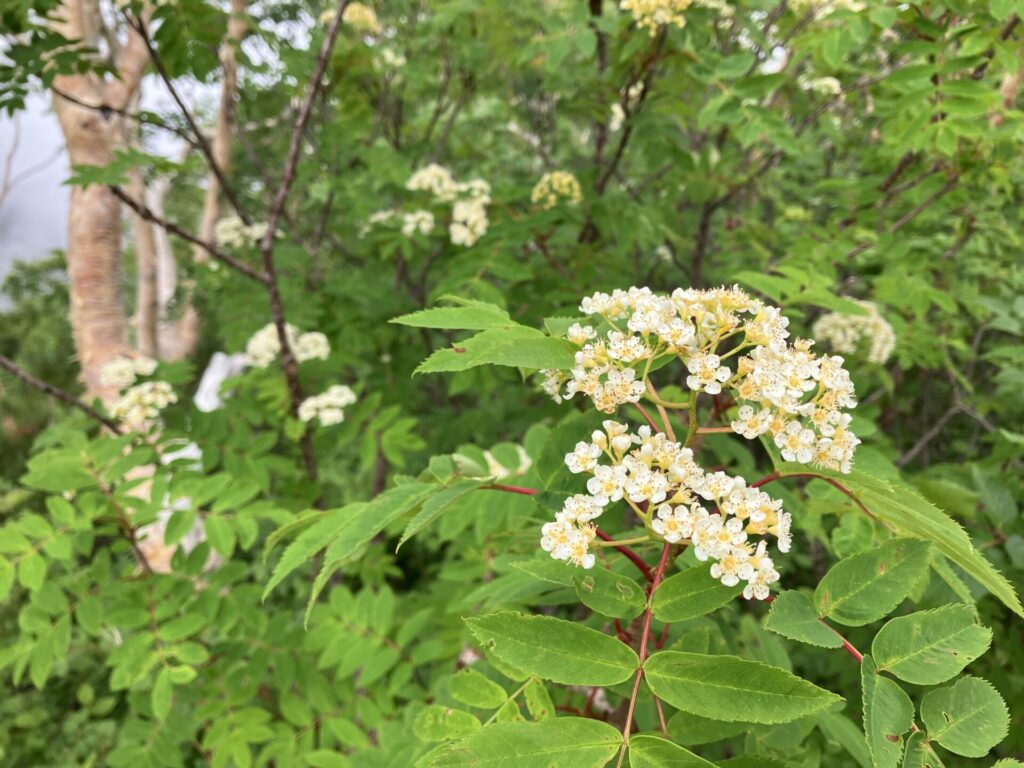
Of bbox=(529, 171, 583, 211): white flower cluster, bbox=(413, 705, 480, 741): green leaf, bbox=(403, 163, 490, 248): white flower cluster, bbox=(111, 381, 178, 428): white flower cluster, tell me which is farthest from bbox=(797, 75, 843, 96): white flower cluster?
bbox=(111, 381, 178, 428): white flower cluster

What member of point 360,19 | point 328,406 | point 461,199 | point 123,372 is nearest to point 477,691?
point 328,406

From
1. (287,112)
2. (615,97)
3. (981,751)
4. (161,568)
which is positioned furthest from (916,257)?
(161,568)

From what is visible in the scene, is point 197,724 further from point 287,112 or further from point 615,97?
point 287,112

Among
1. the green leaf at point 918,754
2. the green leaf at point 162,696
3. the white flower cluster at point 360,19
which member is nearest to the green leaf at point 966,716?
the green leaf at point 918,754

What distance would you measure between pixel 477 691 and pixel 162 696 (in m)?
1.13

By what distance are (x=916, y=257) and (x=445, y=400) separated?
2299 millimetres

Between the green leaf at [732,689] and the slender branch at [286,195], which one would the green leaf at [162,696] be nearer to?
the slender branch at [286,195]

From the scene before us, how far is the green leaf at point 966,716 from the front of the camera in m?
0.52

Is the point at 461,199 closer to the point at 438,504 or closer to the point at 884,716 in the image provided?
the point at 438,504

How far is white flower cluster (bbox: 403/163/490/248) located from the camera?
2197 mm

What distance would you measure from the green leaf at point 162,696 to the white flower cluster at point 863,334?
7.84 feet

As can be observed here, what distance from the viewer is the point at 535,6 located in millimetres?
3168

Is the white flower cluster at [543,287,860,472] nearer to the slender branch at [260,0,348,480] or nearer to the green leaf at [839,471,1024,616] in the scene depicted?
the green leaf at [839,471,1024,616]

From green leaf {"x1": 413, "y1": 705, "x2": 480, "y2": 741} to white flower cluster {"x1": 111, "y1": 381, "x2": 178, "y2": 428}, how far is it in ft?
4.86
